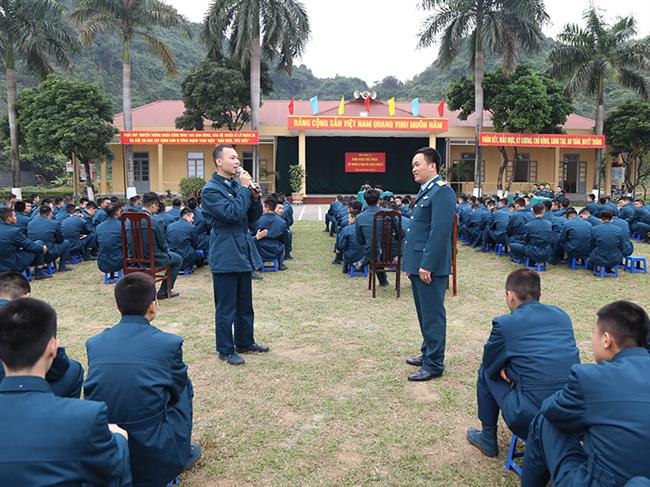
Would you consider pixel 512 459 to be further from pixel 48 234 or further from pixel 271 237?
pixel 48 234

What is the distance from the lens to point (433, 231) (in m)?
3.54

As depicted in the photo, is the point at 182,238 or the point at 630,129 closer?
the point at 182,238

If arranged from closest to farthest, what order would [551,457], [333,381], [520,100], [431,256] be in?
[551,457]
[431,256]
[333,381]
[520,100]

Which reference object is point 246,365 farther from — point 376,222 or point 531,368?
point 376,222

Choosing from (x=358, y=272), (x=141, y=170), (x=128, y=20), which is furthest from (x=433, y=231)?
(x=141, y=170)

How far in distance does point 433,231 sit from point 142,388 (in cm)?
215

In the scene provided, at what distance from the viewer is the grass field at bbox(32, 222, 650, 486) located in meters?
2.61

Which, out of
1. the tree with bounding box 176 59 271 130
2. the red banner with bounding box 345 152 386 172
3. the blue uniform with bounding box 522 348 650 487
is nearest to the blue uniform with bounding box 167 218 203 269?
the blue uniform with bounding box 522 348 650 487

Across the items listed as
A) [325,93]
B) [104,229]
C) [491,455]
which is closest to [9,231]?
[104,229]

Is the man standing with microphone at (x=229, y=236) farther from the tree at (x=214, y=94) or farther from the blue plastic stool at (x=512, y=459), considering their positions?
the tree at (x=214, y=94)

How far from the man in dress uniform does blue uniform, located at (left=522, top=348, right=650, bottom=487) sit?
1.61 m

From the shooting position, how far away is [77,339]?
4.54m

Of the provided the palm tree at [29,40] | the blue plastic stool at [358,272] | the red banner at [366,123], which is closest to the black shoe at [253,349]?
the blue plastic stool at [358,272]

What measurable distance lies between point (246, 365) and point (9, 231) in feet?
13.7
